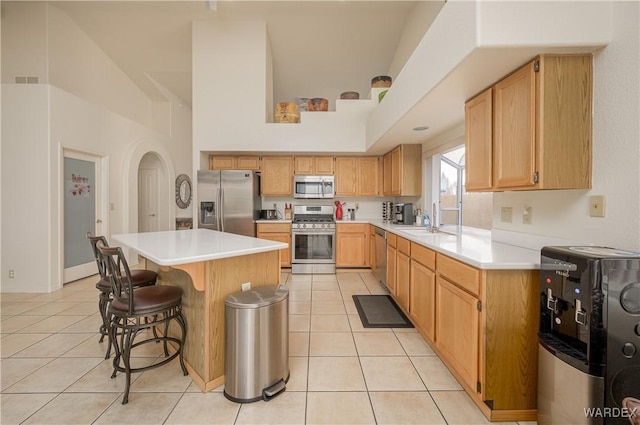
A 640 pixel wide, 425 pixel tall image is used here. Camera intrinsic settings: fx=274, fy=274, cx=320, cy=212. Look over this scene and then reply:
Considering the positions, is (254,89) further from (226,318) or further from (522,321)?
(522,321)

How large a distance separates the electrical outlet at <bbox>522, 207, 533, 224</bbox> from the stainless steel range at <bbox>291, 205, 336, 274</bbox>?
2998 mm

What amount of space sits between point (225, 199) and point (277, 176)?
1054mm

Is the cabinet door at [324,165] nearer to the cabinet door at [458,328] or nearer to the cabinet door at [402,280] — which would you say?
the cabinet door at [402,280]

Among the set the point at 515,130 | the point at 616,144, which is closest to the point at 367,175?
the point at 515,130

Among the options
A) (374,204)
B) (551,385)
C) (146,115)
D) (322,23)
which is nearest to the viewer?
(551,385)

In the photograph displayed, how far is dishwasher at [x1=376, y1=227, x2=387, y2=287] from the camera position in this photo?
384 cm

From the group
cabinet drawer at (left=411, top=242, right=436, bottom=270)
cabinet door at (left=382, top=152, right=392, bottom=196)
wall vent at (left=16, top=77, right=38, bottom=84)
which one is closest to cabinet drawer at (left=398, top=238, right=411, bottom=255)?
cabinet drawer at (left=411, top=242, right=436, bottom=270)

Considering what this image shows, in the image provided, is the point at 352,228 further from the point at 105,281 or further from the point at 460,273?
the point at 105,281

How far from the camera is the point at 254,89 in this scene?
468 cm

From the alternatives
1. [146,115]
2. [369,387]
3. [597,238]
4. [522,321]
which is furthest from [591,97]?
[146,115]

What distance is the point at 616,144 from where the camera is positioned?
1493 millimetres

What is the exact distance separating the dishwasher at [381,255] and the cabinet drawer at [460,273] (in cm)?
167

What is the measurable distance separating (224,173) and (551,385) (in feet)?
14.7

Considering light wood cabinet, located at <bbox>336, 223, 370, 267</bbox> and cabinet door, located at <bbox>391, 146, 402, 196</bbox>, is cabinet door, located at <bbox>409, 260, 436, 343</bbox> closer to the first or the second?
cabinet door, located at <bbox>391, 146, 402, 196</bbox>
